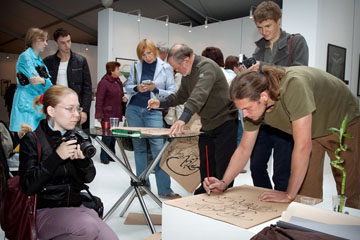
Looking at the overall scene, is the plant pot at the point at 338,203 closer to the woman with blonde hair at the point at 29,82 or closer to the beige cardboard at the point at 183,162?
the beige cardboard at the point at 183,162

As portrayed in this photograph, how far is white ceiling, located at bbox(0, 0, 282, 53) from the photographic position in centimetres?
764

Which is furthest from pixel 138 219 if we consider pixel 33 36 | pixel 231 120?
pixel 33 36

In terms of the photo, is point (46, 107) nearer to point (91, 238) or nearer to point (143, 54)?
point (91, 238)

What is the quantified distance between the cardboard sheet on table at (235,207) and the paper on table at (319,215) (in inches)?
4.8

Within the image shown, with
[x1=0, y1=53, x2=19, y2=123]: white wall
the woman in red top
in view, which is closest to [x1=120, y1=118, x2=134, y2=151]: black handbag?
the woman in red top

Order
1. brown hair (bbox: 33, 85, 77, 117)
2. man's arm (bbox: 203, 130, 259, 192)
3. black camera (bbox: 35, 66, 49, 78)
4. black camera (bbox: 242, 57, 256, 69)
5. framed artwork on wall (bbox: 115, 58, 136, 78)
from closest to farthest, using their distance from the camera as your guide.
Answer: man's arm (bbox: 203, 130, 259, 192) → brown hair (bbox: 33, 85, 77, 117) → black camera (bbox: 242, 57, 256, 69) → black camera (bbox: 35, 66, 49, 78) → framed artwork on wall (bbox: 115, 58, 136, 78)

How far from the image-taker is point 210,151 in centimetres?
258

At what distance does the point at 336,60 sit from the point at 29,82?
3610 mm

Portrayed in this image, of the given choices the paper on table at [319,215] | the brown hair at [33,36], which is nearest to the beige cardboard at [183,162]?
the brown hair at [33,36]

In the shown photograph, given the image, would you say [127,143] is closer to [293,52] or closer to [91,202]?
[91,202]

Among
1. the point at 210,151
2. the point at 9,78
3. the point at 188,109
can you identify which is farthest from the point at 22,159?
the point at 9,78

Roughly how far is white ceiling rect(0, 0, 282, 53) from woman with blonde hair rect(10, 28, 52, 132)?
5.02 m

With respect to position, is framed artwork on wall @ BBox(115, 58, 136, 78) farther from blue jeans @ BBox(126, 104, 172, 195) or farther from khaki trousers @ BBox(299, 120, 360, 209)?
khaki trousers @ BBox(299, 120, 360, 209)

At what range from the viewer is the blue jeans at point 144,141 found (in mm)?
3037
